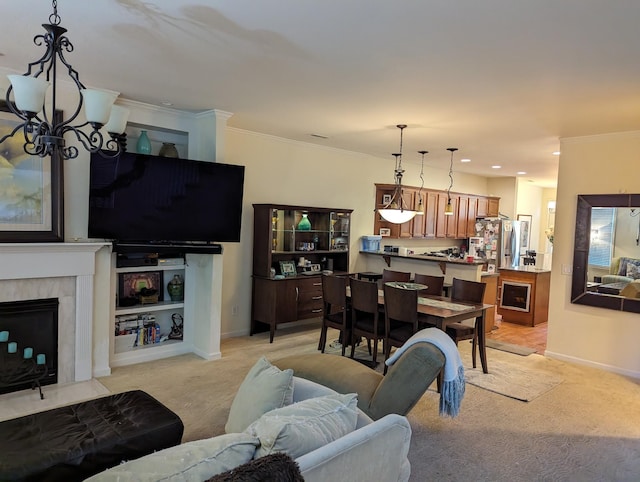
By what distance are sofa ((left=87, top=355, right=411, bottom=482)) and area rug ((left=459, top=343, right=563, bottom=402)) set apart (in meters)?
2.68

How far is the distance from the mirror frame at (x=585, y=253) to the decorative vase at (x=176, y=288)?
4.61 metres

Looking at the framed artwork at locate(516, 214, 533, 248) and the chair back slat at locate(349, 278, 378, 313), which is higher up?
the framed artwork at locate(516, 214, 533, 248)

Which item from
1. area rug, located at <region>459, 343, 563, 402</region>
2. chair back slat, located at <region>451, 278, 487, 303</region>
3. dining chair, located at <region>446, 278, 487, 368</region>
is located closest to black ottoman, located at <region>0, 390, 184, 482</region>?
dining chair, located at <region>446, 278, 487, 368</region>

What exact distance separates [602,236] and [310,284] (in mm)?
3553

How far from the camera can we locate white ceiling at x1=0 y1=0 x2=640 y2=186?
2381 mm

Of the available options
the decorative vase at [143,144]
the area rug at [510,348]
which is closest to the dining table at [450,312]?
the area rug at [510,348]

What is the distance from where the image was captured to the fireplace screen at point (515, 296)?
7.09 meters

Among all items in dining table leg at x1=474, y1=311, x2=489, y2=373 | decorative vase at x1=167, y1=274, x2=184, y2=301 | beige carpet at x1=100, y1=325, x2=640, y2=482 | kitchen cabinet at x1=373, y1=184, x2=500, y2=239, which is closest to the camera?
beige carpet at x1=100, y1=325, x2=640, y2=482

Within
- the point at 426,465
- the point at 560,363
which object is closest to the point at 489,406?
the point at 426,465

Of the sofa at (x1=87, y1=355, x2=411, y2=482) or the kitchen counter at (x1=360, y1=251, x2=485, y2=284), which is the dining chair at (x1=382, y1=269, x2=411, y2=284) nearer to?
the kitchen counter at (x1=360, y1=251, x2=485, y2=284)

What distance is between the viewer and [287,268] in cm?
600

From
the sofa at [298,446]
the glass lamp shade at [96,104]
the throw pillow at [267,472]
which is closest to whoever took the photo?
the throw pillow at [267,472]

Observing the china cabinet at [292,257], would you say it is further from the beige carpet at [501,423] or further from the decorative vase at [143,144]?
the decorative vase at [143,144]

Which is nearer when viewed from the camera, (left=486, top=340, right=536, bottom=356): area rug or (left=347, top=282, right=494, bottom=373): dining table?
(left=347, top=282, right=494, bottom=373): dining table
